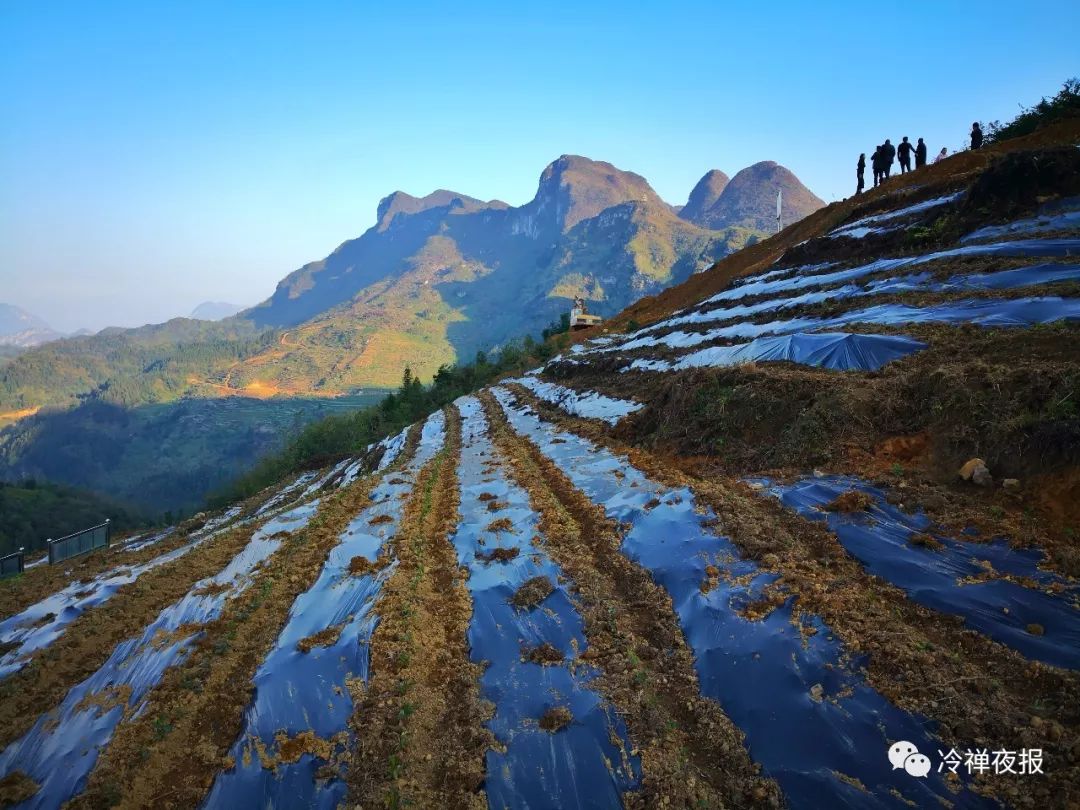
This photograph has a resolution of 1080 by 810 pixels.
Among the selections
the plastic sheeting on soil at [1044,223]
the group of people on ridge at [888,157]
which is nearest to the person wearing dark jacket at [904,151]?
the group of people on ridge at [888,157]

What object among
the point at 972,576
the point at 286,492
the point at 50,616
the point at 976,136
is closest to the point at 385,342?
the point at 286,492

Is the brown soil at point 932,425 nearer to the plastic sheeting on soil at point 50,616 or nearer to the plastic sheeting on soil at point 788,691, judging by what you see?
the plastic sheeting on soil at point 788,691

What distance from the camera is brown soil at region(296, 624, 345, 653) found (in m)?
5.07

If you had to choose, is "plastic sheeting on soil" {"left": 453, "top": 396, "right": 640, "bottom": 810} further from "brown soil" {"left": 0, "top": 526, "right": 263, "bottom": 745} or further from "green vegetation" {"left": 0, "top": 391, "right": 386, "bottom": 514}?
"green vegetation" {"left": 0, "top": 391, "right": 386, "bottom": 514}

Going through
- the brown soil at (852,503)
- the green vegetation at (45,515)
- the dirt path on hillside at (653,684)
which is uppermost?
the brown soil at (852,503)

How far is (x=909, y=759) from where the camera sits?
2.93m

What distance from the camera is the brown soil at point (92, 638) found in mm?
4906

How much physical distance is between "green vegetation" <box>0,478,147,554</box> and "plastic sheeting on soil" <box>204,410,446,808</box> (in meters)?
46.4

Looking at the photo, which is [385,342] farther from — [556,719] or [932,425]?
[556,719]

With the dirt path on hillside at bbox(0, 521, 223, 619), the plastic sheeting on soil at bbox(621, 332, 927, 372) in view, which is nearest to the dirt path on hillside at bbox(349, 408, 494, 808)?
the dirt path on hillside at bbox(0, 521, 223, 619)

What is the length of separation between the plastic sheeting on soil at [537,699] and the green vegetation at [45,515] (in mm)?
48084

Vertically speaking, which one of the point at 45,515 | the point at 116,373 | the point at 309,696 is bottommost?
the point at 45,515

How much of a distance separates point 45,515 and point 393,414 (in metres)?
36.8

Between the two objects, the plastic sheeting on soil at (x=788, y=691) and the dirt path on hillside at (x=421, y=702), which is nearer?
the plastic sheeting on soil at (x=788, y=691)
